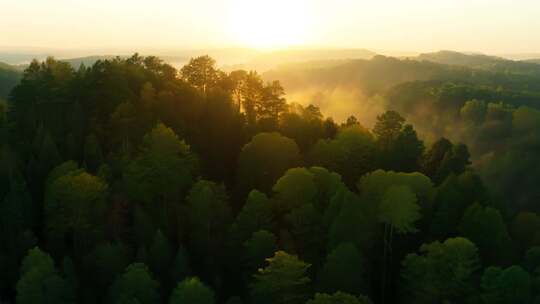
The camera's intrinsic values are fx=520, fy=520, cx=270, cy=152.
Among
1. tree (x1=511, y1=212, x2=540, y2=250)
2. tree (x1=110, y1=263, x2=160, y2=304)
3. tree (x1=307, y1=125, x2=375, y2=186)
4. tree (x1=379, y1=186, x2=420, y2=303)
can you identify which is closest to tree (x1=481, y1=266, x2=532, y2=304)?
tree (x1=379, y1=186, x2=420, y2=303)

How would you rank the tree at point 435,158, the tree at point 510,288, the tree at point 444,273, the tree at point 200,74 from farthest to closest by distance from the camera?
1. the tree at point 200,74
2. the tree at point 435,158
3. the tree at point 444,273
4. the tree at point 510,288

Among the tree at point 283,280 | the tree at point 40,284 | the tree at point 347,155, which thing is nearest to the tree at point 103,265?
the tree at point 40,284

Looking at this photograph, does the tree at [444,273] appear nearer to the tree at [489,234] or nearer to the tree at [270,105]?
the tree at [489,234]

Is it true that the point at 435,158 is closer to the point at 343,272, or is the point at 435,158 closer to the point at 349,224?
the point at 349,224

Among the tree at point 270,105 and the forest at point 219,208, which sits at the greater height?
the tree at point 270,105

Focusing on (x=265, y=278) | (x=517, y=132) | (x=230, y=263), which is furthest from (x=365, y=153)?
(x=517, y=132)

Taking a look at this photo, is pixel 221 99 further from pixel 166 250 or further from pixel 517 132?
pixel 517 132

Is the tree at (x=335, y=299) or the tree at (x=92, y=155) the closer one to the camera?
the tree at (x=335, y=299)

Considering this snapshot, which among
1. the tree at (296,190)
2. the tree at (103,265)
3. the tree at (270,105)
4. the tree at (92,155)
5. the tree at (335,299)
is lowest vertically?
the tree at (103,265)
